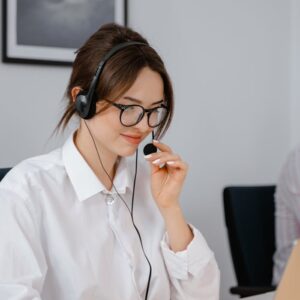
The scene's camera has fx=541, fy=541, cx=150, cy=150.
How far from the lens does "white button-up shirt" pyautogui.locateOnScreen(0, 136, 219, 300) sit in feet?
3.59

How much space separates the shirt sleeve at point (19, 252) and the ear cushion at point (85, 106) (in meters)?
0.23

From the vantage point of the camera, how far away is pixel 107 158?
1.34 meters

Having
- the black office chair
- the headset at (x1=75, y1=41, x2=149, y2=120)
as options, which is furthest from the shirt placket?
the black office chair

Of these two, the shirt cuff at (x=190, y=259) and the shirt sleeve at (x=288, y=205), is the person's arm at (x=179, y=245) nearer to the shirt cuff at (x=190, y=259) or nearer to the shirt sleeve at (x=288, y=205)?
the shirt cuff at (x=190, y=259)

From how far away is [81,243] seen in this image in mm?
1225

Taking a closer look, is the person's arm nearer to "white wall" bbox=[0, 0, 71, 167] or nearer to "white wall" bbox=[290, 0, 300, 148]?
"white wall" bbox=[0, 0, 71, 167]

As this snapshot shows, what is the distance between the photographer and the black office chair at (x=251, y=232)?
1815 mm

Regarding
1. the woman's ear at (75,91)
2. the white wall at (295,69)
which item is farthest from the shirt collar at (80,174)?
the white wall at (295,69)

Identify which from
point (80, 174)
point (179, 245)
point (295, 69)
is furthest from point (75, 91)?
point (295, 69)

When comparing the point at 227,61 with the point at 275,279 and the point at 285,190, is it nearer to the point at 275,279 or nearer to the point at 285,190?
the point at 285,190

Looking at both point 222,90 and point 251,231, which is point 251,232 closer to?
point 251,231

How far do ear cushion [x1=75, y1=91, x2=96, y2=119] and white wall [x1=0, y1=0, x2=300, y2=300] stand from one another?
2.39 ft

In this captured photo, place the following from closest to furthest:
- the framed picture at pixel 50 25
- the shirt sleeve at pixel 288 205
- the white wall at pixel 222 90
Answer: the framed picture at pixel 50 25 → the shirt sleeve at pixel 288 205 → the white wall at pixel 222 90

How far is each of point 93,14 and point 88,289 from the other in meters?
1.12
